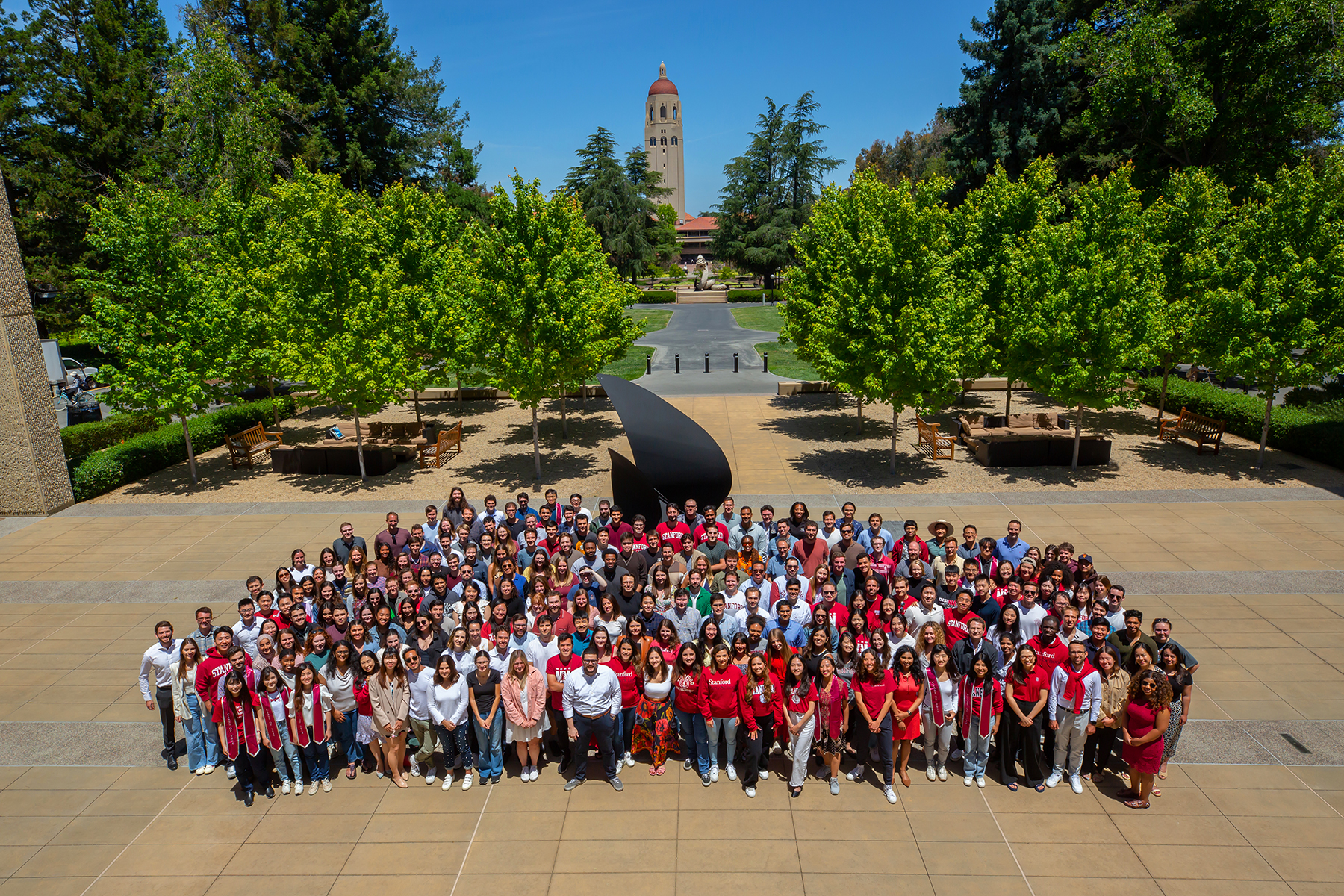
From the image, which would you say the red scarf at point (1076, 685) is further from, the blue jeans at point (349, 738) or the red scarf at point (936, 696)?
the blue jeans at point (349, 738)

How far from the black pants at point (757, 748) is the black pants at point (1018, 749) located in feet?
7.46

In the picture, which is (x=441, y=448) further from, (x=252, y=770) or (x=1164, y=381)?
(x=1164, y=381)

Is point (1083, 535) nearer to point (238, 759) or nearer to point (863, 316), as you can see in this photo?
point (863, 316)

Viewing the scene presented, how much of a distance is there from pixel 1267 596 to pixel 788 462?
1051 cm

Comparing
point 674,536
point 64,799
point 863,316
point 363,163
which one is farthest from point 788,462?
point 363,163

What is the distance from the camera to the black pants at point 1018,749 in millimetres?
7219

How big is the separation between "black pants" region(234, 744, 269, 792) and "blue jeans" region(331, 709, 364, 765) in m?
0.64

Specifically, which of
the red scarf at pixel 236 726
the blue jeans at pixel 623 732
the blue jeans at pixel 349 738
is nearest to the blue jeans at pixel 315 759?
the blue jeans at pixel 349 738

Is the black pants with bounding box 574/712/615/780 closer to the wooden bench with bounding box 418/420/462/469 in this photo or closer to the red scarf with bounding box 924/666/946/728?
the red scarf with bounding box 924/666/946/728

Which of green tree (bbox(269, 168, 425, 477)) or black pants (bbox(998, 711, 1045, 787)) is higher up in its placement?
green tree (bbox(269, 168, 425, 477))

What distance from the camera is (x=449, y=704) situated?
7.20 m

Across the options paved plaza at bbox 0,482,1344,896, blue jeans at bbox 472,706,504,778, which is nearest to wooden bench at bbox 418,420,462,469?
paved plaza at bbox 0,482,1344,896

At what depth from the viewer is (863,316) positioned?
1775 centimetres

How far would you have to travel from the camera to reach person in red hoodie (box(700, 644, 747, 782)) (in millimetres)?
7117
